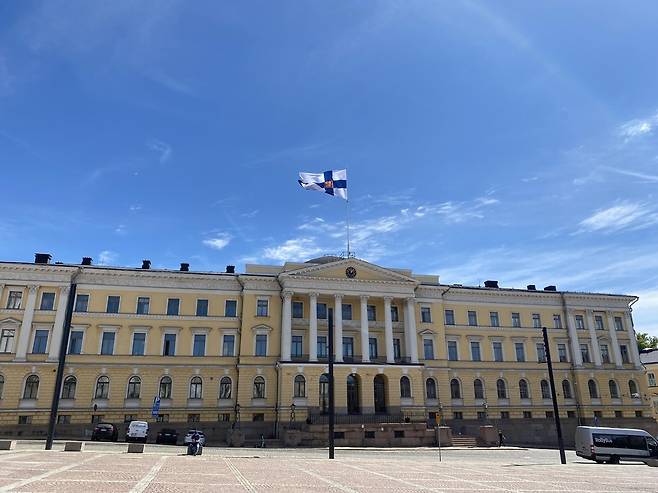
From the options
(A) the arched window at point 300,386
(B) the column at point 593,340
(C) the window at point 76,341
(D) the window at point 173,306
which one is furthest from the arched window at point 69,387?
(B) the column at point 593,340

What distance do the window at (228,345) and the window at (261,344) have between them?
2.38 meters

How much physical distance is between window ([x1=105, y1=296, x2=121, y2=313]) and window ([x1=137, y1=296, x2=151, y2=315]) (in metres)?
1.83

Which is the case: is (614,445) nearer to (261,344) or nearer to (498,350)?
(498,350)

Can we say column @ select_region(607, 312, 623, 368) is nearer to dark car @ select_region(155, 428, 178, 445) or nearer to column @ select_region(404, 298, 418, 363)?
column @ select_region(404, 298, 418, 363)

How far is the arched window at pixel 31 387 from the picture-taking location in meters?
43.6

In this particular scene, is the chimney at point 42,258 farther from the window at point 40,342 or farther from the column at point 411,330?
the column at point 411,330

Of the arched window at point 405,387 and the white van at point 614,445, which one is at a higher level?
the arched window at point 405,387

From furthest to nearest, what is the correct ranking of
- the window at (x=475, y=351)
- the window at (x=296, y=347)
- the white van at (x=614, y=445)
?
the window at (x=475, y=351) → the window at (x=296, y=347) → the white van at (x=614, y=445)

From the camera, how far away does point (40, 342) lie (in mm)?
45344

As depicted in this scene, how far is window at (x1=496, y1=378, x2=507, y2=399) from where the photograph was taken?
5415 cm

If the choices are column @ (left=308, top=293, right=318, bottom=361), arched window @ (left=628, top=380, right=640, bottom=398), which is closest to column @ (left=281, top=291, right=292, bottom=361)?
column @ (left=308, top=293, right=318, bottom=361)

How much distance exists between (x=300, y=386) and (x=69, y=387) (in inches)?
821

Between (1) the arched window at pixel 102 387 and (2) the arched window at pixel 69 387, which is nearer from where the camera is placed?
(2) the arched window at pixel 69 387

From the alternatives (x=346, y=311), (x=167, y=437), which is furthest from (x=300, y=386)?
(x=167, y=437)
